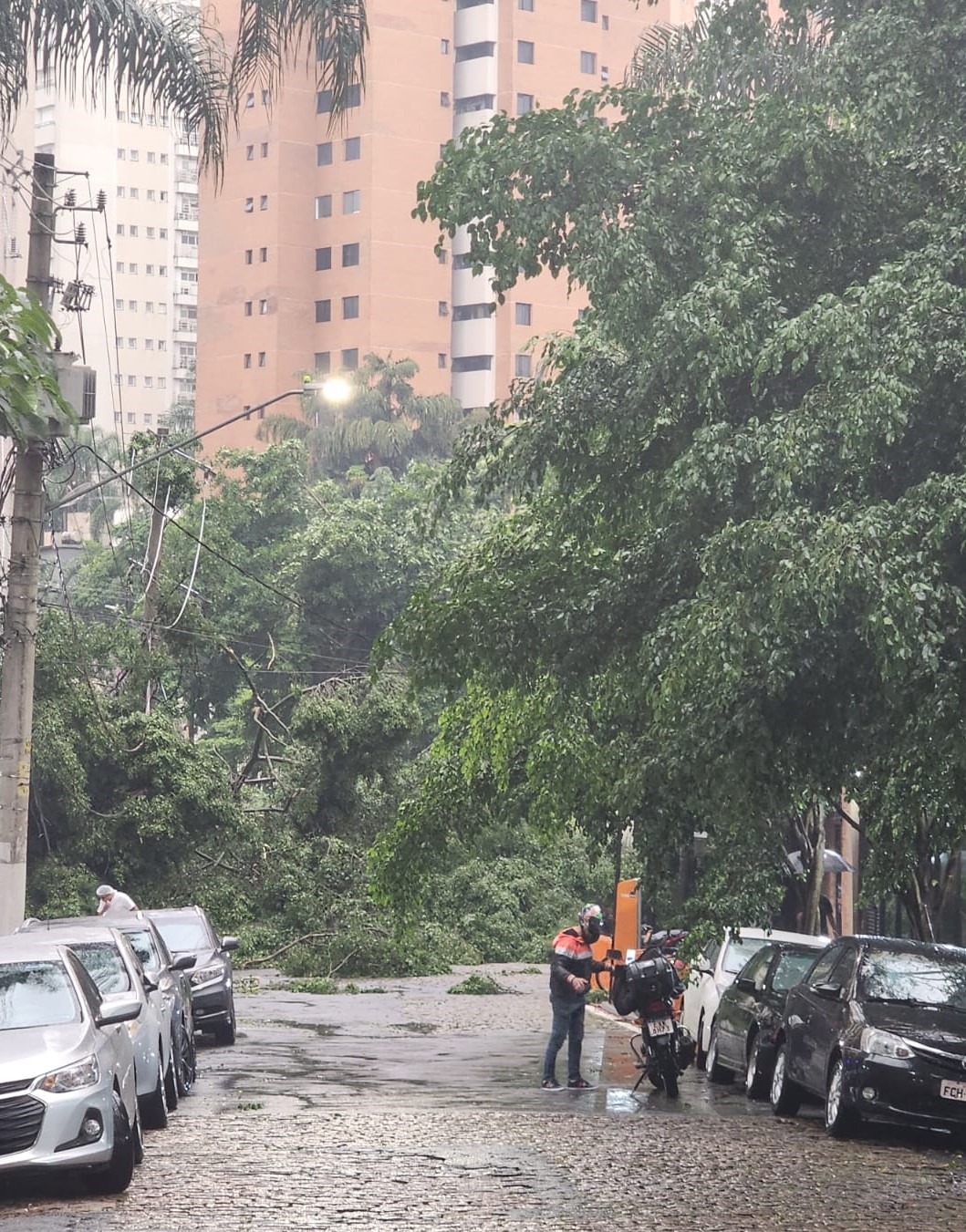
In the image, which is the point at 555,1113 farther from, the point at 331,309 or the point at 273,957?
the point at 331,309

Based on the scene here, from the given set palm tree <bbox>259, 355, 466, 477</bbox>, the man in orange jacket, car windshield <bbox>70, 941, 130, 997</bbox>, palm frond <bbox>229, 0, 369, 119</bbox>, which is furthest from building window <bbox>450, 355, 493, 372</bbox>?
car windshield <bbox>70, 941, 130, 997</bbox>

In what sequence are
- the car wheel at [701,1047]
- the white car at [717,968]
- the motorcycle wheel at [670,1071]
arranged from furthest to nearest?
the car wheel at [701,1047], the white car at [717,968], the motorcycle wheel at [670,1071]

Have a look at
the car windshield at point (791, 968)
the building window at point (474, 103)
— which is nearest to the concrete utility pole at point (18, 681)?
the car windshield at point (791, 968)

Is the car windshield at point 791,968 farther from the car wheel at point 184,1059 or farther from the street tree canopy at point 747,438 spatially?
the car wheel at point 184,1059

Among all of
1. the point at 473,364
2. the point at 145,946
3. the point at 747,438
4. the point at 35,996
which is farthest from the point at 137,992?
the point at 473,364

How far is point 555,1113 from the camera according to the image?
15.7 meters

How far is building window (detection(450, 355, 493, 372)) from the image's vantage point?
109 meters

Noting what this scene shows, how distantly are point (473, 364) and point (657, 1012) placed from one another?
9277cm

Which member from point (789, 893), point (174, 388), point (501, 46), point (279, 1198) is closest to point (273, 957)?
point (789, 893)

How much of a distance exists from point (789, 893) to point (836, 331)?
65.5 feet

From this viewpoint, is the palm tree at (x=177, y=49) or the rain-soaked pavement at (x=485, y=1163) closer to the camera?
the rain-soaked pavement at (x=485, y=1163)

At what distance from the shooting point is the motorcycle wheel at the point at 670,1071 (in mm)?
17938

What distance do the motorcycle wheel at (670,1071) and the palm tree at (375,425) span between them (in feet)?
257

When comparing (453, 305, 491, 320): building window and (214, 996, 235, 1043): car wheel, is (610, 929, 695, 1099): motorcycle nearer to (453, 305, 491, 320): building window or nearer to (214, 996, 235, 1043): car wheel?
(214, 996, 235, 1043): car wheel
